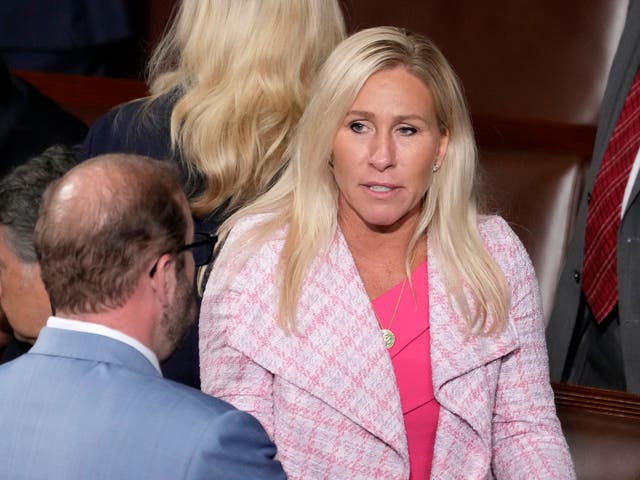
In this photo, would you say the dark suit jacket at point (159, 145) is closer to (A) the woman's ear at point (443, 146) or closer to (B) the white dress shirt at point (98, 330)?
(A) the woman's ear at point (443, 146)

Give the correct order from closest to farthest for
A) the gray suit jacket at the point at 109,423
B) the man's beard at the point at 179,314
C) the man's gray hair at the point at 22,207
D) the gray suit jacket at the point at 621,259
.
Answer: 1. the gray suit jacket at the point at 109,423
2. the man's beard at the point at 179,314
3. the man's gray hair at the point at 22,207
4. the gray suit jacket at the point at 621,259

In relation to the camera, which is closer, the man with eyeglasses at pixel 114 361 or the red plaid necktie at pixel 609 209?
the man with eyeglasses at pixel 114 361

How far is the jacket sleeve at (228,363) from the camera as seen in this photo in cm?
196

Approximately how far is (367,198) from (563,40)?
52.7 inches

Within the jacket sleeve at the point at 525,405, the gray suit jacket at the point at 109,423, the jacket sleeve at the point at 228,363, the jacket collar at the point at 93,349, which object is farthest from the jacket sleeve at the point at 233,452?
the jacket sleeve at the point at 525,405

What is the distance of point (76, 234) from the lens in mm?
1498

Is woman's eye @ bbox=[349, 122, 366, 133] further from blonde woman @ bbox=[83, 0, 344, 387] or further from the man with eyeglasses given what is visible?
the man with eyeglasses

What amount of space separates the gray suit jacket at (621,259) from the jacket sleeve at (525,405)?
565mm

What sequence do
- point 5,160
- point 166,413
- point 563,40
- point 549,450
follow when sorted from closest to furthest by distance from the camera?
point 166,413 < point 549,450 < point 5,160 < point 563,40

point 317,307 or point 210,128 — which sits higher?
point 210,128

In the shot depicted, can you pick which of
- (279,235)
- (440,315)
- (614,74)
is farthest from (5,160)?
(614,74)

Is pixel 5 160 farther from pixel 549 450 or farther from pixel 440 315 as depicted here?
pixel 549 450

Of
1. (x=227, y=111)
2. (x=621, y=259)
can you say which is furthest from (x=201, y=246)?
(x=621, y=259)

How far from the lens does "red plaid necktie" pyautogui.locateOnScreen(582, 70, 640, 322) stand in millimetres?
2652
